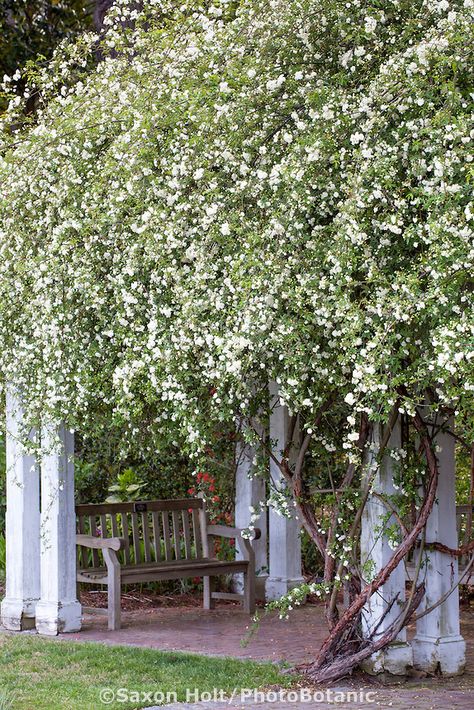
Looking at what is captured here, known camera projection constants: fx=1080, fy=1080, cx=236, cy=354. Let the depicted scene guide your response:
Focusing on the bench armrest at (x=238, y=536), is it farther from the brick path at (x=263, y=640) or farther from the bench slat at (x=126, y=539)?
the bench slat at (x=126, y=539)

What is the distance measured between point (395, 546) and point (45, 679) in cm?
247

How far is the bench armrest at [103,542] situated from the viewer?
9.22 metres

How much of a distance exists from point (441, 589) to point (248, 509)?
383 centimetres

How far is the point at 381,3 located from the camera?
Answer: 6.05 meters

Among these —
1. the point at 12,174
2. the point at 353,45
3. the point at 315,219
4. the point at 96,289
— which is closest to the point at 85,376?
the point at 96,289

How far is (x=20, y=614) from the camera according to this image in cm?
919

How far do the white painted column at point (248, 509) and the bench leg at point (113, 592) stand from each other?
2.01m

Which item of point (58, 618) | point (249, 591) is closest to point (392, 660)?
point (58, 618)

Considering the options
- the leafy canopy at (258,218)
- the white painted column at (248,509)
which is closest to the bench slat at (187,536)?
the white painted column at (248,509)

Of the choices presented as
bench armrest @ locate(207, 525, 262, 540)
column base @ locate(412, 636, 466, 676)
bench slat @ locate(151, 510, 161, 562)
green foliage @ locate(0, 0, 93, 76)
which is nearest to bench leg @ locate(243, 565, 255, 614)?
bench armrest @ locate(207, 525, 262, 540)

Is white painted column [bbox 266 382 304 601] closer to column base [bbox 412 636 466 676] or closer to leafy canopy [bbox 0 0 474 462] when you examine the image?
leafy canopy [bbox 0 0 474 462]

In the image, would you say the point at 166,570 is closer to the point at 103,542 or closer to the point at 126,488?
the point at 103,542

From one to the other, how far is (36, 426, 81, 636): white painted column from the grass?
0.61 m

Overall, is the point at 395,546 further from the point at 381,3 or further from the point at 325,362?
the point at 381,3
